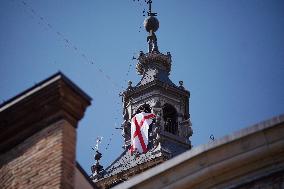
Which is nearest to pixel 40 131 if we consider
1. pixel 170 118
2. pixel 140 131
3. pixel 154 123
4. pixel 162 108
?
pixel 140 131

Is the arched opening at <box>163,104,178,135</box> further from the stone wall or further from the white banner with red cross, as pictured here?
the stone wall

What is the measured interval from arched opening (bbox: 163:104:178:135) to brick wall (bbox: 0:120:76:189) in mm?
20693

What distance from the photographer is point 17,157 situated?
758 cm

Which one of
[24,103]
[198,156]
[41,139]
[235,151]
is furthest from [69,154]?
[235,151]

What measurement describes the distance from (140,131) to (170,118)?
2.85 metres

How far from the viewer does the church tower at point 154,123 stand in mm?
25453

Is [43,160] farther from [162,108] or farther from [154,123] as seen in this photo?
[162,108]

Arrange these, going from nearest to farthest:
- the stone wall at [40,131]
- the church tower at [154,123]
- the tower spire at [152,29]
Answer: the stone wall at [40,131] → the church tower at [154,123] → the tower spire at [152,29]

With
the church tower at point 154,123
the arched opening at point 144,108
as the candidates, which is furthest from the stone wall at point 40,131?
the arched opening at point 144,108

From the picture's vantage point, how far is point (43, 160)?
7180 mm

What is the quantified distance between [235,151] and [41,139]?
2991 mm

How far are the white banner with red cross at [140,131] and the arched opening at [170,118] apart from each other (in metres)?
1.63

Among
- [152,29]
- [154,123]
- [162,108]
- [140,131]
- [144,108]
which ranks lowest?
[140,131]

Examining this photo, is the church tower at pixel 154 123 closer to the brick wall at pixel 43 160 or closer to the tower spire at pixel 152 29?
the tower spire at pixel 152 29
